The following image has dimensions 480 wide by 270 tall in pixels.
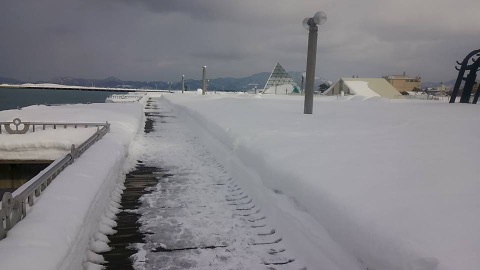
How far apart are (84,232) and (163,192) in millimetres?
2437

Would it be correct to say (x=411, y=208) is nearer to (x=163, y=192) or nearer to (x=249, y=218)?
(x=249, y=218)

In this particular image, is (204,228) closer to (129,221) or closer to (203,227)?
(203,227)

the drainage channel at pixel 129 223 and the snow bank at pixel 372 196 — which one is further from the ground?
the snow bank at pixel 372 196

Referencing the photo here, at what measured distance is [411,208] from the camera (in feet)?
9.92

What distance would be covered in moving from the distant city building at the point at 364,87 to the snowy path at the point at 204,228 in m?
58.1

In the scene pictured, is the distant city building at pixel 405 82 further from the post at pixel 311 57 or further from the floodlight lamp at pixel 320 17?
the floodlight lamp at pixel 320 17

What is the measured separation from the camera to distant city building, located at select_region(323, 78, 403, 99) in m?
60.8

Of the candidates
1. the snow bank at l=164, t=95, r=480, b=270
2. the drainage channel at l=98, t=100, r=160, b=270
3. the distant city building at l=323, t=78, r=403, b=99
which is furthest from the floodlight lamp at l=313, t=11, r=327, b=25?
the distant city building at l=323, t=78, r=403, b=99

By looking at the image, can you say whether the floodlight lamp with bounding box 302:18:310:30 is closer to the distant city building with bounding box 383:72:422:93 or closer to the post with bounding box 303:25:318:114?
the post with bounding box 303:25:318:114

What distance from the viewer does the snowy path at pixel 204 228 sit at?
349 centimetres

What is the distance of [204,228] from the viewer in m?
4.28

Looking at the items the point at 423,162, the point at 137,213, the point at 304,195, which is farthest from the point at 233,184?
the point at 423,162

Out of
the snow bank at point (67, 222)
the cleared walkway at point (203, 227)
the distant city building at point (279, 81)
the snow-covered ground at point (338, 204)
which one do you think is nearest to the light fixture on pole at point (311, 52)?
the snow-covered ground at point (338, 204)

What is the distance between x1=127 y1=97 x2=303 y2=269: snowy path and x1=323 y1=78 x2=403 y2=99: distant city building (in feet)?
191
